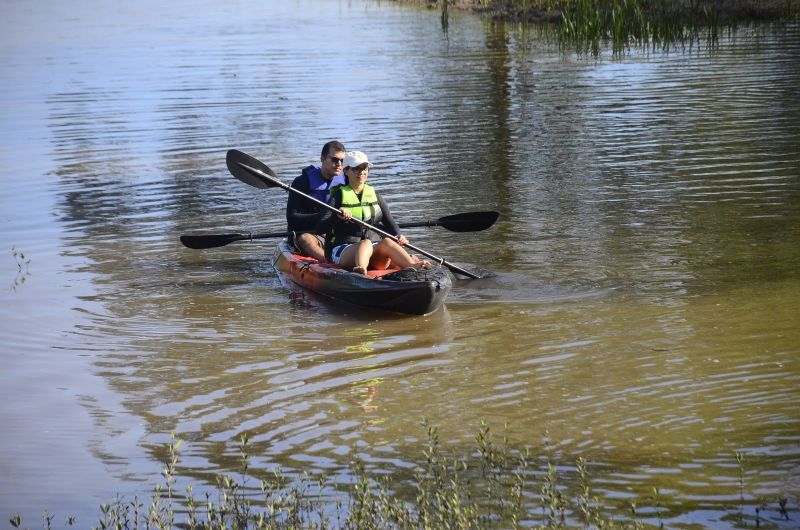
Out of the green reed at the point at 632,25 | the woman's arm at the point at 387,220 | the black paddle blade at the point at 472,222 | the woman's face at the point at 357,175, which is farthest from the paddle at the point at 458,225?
the green reed at the point at 632,25

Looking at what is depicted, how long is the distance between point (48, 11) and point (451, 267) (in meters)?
37.9

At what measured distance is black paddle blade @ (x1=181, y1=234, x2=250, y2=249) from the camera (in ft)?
34.9

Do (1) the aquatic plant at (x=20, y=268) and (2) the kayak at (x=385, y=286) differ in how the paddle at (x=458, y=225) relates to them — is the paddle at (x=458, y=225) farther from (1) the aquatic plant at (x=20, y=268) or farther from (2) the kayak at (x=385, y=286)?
(1) the aquatic plant at (x=20, y=268)

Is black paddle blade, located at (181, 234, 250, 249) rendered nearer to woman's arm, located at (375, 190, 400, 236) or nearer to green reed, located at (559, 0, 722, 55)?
woman's arm, located at (375, 190, 400, 236)

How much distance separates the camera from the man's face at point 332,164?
10273 mm

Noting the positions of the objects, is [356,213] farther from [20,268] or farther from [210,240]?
[20,268]

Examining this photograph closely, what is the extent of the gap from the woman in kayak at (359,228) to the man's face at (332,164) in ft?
1.27

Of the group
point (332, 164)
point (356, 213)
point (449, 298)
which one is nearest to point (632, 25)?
point (332, 164)

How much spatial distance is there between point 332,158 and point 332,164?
0.06 m

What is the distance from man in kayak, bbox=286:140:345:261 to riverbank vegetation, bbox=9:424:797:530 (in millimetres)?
4402

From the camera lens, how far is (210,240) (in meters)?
10.7

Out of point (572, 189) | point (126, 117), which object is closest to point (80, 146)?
point (126, 117)

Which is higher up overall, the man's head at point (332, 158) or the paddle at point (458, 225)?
the man's head at point (332, 158)

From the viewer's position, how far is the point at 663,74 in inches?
861
